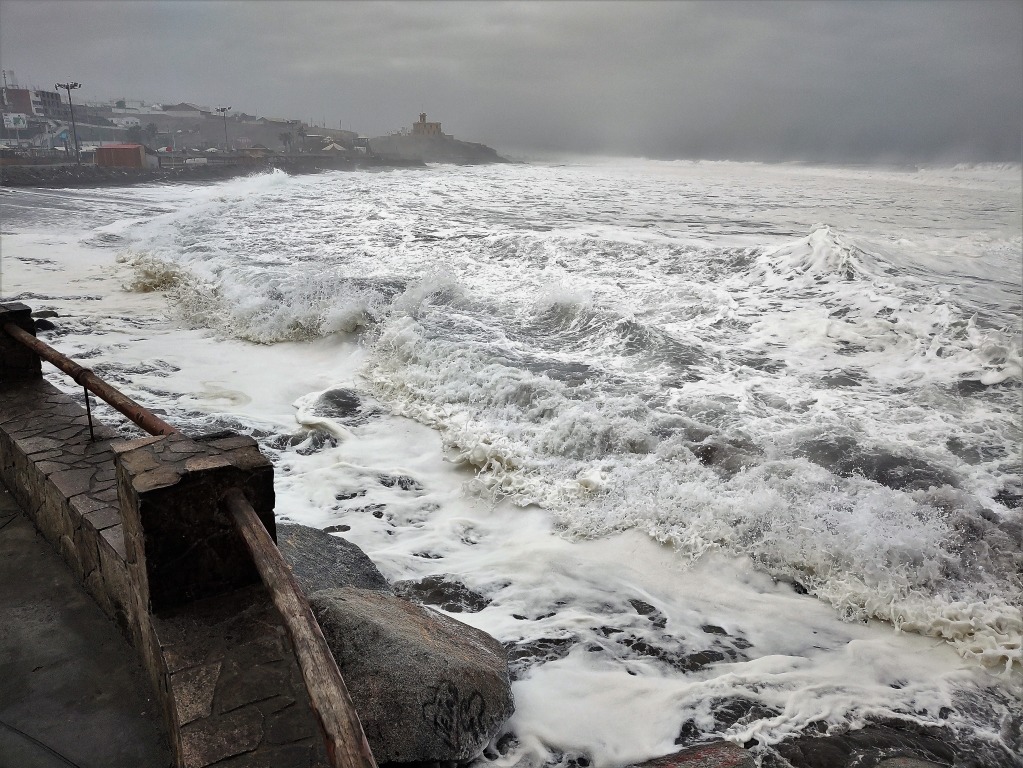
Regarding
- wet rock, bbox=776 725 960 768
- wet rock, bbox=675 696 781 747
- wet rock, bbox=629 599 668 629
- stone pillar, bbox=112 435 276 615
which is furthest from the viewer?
wet rock, bbox=629 599 668 629

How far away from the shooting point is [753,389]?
7465mm

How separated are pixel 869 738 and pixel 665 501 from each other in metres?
2.23

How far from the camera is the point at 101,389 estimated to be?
329 cm

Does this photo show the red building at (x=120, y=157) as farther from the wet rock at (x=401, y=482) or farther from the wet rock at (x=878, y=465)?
the wet rock at (x=878, y=465)

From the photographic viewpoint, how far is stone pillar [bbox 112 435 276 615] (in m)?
2.32

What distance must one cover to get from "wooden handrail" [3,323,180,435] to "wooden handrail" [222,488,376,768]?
0.72 metres

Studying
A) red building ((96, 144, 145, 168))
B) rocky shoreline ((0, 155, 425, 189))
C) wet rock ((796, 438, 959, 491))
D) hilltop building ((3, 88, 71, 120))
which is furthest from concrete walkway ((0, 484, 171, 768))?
hilltop building ((3, 88, 71, 120))

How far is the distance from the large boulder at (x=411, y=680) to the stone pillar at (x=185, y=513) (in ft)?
1.72

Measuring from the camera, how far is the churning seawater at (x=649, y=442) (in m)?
3.66

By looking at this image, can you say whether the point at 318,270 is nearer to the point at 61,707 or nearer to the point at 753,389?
the point at 753,389

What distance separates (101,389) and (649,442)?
4.39 m

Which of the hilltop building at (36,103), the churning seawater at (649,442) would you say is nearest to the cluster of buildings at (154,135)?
the hilltop building at (36,103)

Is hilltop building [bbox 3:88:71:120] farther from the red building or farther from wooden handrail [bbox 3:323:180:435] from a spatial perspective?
wooden handrail [bbox 3:323:180:435]

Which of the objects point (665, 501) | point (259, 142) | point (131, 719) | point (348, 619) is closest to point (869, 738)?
point (665, 501)
